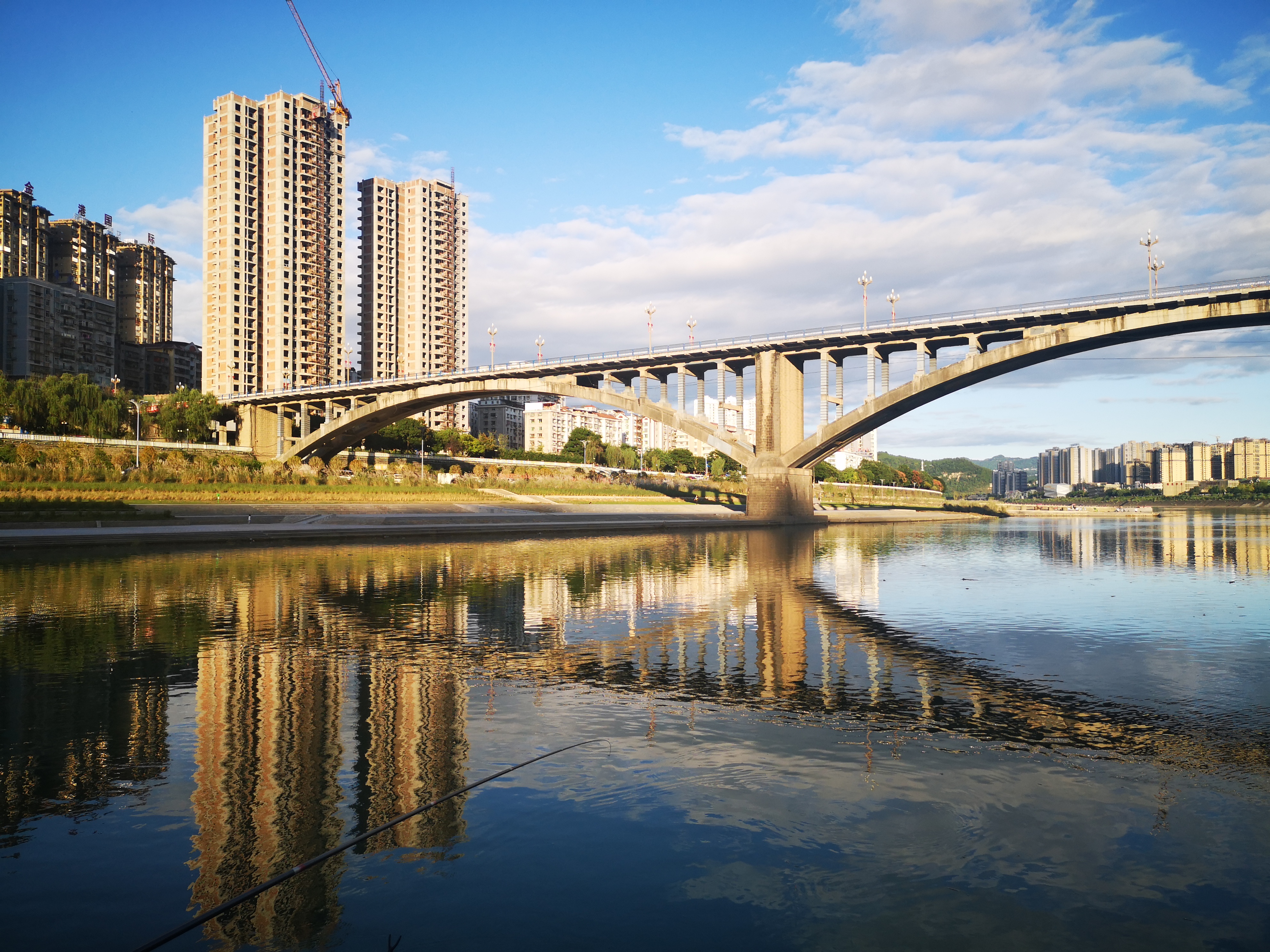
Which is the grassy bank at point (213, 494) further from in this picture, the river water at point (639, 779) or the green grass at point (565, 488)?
the river water at point (639, 779)

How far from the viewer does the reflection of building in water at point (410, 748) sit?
19.6 feet

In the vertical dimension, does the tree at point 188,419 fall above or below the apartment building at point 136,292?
below

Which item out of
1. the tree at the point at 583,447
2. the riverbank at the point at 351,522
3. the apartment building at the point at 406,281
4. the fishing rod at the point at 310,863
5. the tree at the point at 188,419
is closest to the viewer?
the fishing rod at the point at 310,863

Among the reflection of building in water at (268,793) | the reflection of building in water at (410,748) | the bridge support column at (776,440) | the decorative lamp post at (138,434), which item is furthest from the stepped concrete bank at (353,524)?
the reflection of building in water at (410,748)

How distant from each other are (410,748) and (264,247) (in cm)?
12997

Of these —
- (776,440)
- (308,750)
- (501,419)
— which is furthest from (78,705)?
(501,419)

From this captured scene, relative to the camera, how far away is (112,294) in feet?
450

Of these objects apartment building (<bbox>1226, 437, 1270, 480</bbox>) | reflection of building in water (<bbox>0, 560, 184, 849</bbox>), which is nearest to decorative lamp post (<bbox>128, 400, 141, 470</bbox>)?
reflection of building in water (<bbox>0, 560, 184, 849</bbox>)

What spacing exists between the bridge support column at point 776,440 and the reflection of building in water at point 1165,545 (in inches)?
661

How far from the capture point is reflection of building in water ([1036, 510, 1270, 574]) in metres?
30.5

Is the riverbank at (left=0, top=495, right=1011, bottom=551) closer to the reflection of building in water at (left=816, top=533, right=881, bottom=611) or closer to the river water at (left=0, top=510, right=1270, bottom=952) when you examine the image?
the reflection of building in water at (left=816, top=533, right=881, bottom=611)

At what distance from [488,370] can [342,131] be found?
82.2m

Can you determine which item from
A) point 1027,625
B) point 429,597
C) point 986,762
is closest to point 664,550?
point 429,597

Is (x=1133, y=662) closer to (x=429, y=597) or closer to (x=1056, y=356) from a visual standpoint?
(x=429, y=597)
